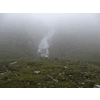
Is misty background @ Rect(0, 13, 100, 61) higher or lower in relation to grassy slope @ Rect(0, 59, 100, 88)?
higher

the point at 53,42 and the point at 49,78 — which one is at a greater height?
the point at 53,42

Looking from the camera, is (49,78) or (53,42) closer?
(49,78)

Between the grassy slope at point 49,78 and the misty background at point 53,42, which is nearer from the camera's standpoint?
the grassy slope at point 49,78

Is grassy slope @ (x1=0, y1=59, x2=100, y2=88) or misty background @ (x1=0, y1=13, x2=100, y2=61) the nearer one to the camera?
grassy slope @ (x1=0, y1=59, x2=100, y2=88)

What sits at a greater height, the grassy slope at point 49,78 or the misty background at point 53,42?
the misty background at point 53,42
